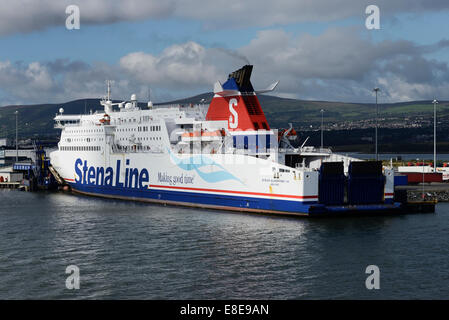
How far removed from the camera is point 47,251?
28.8 meters

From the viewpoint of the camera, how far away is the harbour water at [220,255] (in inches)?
868

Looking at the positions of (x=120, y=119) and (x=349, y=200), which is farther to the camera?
(x=120, y=119)

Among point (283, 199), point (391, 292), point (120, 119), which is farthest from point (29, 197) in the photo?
point (391, 292)

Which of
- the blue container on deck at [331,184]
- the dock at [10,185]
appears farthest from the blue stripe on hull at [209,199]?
the dock at [10,185]

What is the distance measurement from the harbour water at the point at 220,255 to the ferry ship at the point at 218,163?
1882 millimetres

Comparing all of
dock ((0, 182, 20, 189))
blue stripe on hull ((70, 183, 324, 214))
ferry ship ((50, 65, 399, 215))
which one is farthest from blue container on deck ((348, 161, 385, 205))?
dock ((0, 182, 20, 189))

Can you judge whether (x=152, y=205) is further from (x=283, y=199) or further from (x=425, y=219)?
(x=425, y=219)

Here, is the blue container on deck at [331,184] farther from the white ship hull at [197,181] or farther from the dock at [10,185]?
the dock at [10,185]

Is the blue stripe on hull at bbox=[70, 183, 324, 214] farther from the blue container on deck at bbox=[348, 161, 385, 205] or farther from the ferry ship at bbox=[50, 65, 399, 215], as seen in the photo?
the blue container on deck at bbox=[348, 161, 385, 205]

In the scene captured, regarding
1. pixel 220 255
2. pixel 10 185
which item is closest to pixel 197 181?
pixel 220 255

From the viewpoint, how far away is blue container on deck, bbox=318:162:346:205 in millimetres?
38188

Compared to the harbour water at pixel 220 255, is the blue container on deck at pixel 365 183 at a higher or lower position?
higher

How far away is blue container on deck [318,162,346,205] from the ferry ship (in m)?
0.07
